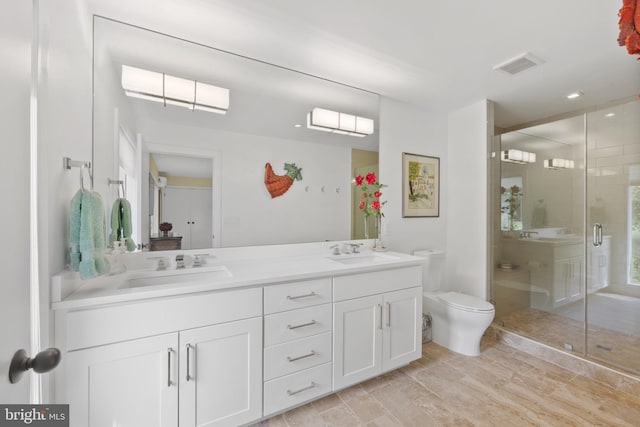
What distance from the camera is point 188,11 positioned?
147 cm

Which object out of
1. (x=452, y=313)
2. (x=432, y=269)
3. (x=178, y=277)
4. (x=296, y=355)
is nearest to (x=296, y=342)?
(x=296, y=355)

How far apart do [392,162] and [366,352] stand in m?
1.68

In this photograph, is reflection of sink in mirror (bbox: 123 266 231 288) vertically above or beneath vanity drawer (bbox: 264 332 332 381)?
above

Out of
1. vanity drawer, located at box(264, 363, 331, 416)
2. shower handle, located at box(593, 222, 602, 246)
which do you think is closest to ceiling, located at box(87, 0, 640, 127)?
shower handle, located at box(593, 222, 602, 246)

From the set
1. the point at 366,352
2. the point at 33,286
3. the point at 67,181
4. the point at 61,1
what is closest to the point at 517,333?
the point at 366,352

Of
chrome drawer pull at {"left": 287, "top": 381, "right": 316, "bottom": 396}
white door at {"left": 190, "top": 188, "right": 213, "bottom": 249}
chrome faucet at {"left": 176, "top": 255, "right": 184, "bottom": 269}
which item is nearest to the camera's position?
chrome drawer pull at {"left": 287, "top": 381, "right": 316, "bottom": 396}

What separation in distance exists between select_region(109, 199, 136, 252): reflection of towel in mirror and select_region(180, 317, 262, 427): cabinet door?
652 millimetres

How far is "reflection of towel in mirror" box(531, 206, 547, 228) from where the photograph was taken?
272 cm

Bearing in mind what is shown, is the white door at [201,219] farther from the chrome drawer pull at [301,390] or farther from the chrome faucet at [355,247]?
the chrome faucet at [355,247]

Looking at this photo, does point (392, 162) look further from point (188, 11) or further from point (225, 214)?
point (188, 11)

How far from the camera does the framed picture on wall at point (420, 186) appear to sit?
2719mm

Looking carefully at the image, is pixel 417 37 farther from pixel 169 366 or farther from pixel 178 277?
pixel 169 366

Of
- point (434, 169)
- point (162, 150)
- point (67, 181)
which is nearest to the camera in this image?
point (67, 181)

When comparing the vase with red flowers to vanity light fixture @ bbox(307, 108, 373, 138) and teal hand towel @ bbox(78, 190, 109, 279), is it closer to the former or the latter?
vanity light fixture @ bbox(307, 108, 373, 138)
